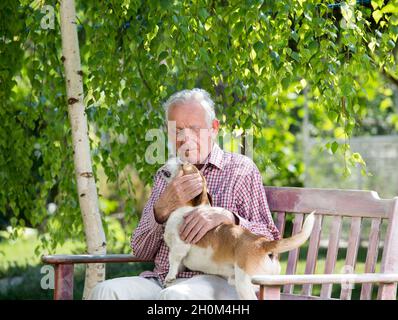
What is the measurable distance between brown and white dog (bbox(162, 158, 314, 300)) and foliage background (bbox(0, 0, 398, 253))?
748 millimetres

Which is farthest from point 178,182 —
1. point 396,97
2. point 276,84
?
point 396,97

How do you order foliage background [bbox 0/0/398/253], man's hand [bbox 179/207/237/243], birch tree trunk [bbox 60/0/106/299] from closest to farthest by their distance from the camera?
1. man's hand [bbox 179/207/237/243]
2. foliage background [bbox 0/0/398/253]
3. birch tree trunk [bbox 60/0/106/299]

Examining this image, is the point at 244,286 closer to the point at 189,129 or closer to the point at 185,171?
the point at 185,171

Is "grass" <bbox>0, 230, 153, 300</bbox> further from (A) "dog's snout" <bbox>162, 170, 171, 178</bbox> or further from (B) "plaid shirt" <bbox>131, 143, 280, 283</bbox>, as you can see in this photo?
(A) "dog's snout" <bbox>162, 170, 171, 178</bbox>

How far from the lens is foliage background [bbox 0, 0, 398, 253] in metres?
3.18

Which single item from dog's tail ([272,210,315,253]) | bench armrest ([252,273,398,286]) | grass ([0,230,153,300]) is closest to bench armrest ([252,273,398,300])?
bench armrest ([252,273,398,286])

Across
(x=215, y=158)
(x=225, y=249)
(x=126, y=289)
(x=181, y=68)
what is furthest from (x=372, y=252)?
(x=181, y=68)

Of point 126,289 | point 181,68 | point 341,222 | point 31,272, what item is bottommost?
point 31,272

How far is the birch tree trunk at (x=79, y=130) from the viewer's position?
3492 mm

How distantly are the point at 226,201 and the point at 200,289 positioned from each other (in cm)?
40

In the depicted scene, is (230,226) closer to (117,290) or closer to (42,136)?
(117,290)

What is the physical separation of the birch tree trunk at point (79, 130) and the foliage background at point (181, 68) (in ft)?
0.30

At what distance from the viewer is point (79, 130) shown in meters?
3.49

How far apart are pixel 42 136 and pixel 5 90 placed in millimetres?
498
